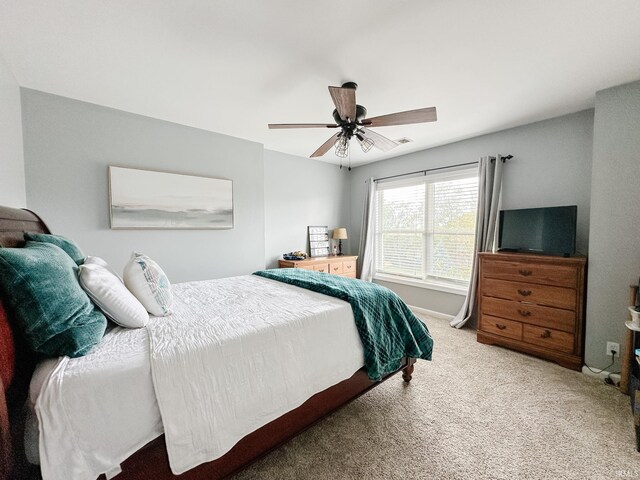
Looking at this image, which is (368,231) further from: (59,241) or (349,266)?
(59,241)

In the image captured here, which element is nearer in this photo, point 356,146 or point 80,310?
point 80,310

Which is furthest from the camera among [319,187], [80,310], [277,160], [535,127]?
[319,187]

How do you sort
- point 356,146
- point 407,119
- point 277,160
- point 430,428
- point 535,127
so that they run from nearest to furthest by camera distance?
1. point 430,428
2. point 407,119
3. point 535,127
4. point 356,146
5. point 277,160

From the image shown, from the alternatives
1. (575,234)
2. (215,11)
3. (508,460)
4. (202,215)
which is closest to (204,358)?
(508,460)

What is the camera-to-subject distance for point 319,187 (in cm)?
466

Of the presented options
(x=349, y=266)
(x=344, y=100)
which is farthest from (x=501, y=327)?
(x=344, y=100)

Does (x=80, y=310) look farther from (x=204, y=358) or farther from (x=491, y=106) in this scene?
(x=491, y=106)

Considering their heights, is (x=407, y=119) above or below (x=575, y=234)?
above

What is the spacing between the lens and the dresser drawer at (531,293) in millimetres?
2379

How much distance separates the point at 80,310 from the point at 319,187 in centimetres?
393

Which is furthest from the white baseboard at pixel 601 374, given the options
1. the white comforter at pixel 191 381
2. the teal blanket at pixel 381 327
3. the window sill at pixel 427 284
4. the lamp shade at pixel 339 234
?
the lamp shade at pixel 339 234

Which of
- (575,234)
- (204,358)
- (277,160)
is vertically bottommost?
(204,358)

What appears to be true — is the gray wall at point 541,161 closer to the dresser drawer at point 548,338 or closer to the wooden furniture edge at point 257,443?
the dresser drawer at point 548,338

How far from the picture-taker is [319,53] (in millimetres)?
1771
